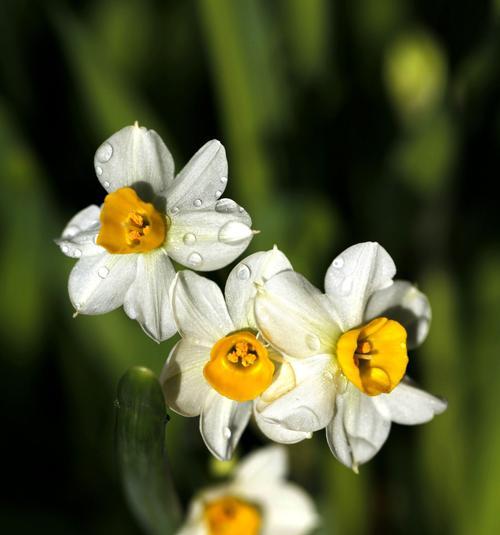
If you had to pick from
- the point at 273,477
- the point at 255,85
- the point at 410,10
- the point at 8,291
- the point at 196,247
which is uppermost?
the point at 410,10

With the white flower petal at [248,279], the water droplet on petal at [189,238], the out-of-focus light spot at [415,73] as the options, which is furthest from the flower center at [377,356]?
the out-of-focus light spot at [415,73]

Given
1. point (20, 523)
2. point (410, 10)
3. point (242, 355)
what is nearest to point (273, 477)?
point (242, 355)

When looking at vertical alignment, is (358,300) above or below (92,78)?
below

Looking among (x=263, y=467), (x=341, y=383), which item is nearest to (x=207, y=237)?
(x=341, y=383)

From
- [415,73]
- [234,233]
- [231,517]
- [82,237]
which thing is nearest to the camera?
[234,233]

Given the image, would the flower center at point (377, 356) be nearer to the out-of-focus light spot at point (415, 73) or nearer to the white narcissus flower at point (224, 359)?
the white narcissus flower at point (224, 359)

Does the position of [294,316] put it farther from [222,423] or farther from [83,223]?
[83,223]

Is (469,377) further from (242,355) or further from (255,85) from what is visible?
(242,355)
